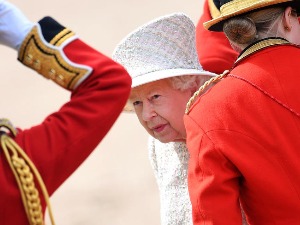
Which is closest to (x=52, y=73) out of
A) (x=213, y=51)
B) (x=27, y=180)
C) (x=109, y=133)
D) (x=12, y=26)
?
(x=12, y=26)

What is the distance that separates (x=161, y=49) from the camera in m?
3.32

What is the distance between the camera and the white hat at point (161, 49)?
3275 mm

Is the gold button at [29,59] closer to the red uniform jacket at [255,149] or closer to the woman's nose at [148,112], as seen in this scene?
the red uniform jacket at [255,149]

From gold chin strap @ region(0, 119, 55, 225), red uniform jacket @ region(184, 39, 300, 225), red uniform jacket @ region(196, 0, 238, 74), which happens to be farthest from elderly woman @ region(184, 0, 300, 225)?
red uniform jacket @ region(196, 0, 238, 74)

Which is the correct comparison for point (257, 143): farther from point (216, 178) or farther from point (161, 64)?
point (161, 64)

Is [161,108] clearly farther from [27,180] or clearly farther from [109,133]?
[109,133]

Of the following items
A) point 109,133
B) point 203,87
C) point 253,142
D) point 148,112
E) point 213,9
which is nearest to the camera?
point 253,142

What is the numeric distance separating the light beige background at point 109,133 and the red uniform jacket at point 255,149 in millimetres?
2838

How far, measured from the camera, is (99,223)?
18.9ft

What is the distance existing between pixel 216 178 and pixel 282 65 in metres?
0.37

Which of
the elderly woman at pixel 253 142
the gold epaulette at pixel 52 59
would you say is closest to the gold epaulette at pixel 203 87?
the elderly woman at pixel 253 142

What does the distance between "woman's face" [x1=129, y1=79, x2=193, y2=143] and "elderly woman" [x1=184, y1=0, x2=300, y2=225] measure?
1.02ft

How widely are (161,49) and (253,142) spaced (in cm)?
60

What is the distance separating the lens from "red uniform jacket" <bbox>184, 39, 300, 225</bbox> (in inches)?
112
